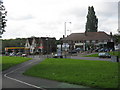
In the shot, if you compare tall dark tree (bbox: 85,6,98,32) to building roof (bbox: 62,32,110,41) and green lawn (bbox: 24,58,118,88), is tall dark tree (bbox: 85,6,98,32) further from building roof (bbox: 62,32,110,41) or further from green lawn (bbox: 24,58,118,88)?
green lawn (bbox: 24,58,118,88)

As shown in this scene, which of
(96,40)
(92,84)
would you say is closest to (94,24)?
(96,40)

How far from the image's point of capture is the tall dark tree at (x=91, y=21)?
101 metres

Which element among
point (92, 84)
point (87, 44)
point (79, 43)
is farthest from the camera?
point (79, 43)

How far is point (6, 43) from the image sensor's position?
160125 mm

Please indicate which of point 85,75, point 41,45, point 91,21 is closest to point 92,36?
point 91,21

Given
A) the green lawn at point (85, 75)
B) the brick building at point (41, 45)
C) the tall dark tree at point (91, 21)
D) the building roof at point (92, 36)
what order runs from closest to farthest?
the green lawn at point (85, 75)
the tall dark tree at point (91, 21)
the building roof at point (92, 36)
the brick building at point (41, 45)

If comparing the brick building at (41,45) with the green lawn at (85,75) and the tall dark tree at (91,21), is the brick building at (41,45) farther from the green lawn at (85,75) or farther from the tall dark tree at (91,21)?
the green lawn at (85,75)

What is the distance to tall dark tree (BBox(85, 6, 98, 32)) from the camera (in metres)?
101

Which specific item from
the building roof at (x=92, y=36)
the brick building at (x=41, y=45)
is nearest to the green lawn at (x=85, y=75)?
the building roof at (x=92, y=36)

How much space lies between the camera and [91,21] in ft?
328

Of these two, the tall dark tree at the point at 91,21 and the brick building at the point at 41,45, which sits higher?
the tall dark tree at the point at 91,21

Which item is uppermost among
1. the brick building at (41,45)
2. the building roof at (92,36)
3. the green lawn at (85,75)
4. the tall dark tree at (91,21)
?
the tall dark tree at (91,21)

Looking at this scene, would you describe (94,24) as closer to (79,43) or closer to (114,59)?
(79,43)

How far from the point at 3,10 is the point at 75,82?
87.8 ft
